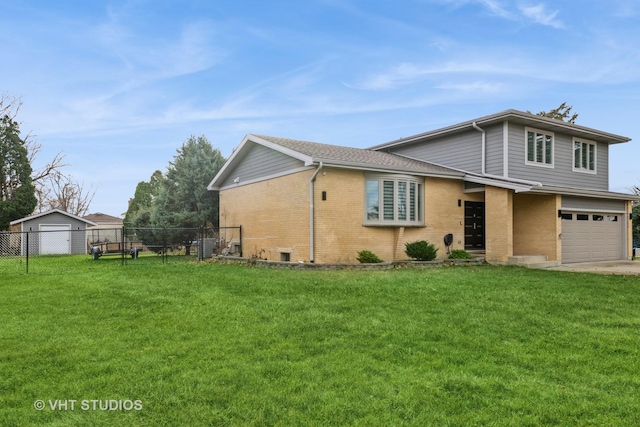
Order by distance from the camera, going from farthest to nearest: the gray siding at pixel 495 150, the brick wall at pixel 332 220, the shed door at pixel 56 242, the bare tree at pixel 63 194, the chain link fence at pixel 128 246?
the bare tree at pixel 63 194 → the shed door at pixel 56 242 → the chain link fence at pixel 128 246 → the gray siding at pixel 495 150 → the brick wall at pixel 332 220

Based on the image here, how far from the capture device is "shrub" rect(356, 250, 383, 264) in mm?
13148

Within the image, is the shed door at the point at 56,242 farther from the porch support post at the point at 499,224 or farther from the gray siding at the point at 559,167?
the gray siding at the point at 559,167

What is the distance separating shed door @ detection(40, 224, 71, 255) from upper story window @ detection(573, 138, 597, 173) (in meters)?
29.3

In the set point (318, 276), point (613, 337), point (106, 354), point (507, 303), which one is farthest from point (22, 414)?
point (318, 276)

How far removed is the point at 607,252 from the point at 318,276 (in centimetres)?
1447

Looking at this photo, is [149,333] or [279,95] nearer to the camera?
[149,333]

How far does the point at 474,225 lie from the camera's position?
16.7m

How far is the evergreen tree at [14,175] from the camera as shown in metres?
28.1

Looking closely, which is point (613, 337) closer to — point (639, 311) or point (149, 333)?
point (639, 311)

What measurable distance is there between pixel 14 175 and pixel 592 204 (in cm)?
3447

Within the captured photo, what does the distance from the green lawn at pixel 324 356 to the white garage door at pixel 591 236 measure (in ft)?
28.4

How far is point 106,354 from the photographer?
451 centimetres

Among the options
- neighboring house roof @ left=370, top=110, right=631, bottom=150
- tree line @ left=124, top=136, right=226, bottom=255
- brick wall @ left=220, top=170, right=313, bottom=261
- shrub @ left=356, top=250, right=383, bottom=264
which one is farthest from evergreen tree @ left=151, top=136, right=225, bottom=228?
shrub @ left=356, top=250, right=383, bottom=264

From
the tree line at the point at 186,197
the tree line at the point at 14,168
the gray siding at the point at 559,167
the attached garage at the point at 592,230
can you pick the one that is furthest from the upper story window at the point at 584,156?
the tree line at the point at 14,168
